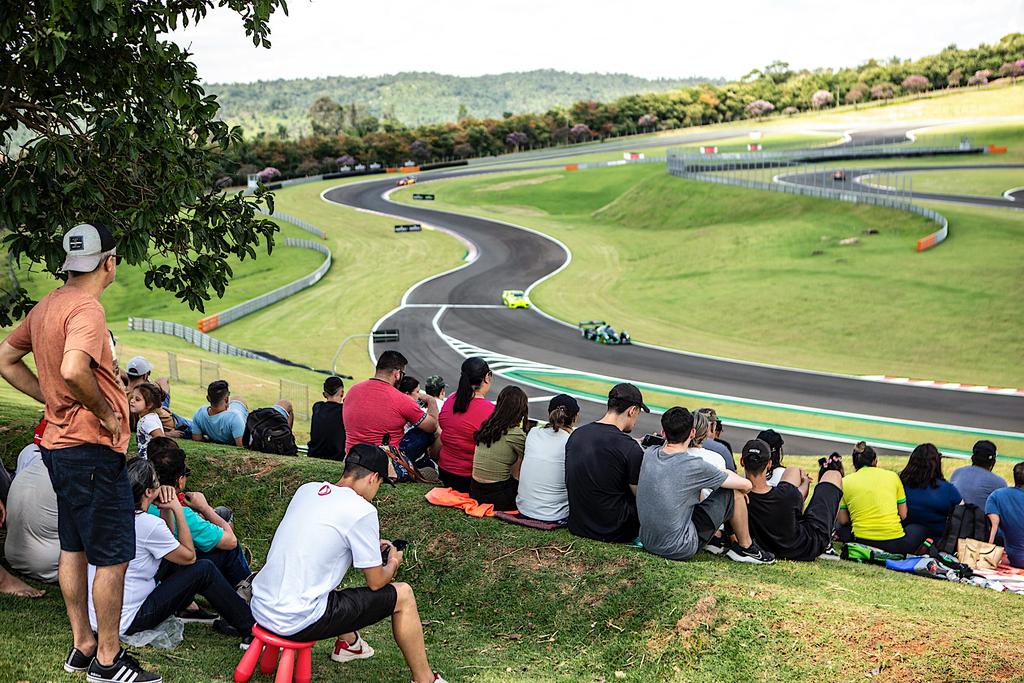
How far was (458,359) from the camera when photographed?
4341 cm

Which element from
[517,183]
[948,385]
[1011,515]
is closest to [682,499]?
[1011,515]

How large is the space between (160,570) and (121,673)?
1163 mm

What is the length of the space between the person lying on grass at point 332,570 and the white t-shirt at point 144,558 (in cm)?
116

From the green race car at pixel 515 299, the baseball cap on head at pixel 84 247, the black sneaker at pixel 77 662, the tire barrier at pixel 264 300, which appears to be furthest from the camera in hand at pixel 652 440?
the tire barrier at pixel 264 300

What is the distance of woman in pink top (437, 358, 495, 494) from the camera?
35.0 ft

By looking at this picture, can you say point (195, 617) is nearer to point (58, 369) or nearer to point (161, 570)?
point (161, 570)

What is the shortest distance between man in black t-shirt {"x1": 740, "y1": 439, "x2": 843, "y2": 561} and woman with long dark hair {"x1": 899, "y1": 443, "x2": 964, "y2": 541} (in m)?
2.05

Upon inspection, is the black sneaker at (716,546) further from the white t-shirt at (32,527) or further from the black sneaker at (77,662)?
the white t-shirt at (32,527)

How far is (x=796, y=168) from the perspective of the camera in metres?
84.3

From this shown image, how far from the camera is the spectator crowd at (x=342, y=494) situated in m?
6.61

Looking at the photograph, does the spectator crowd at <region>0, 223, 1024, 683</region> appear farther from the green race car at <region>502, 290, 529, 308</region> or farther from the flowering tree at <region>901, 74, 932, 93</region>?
the flowering tree at <region>901, 74, 932, 93</region>

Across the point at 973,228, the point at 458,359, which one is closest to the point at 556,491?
the point at 458,359

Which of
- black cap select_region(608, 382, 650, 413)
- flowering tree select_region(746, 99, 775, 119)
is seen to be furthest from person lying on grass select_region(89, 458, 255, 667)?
flowering tree select_region(746, 99, 775, 119)

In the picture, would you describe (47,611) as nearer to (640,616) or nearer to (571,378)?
(640,616)
